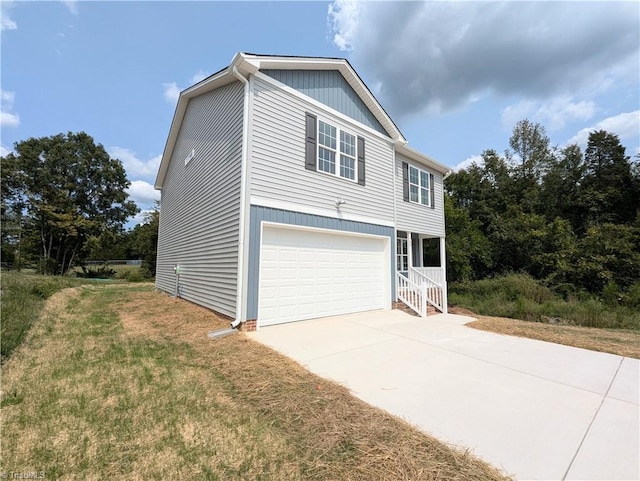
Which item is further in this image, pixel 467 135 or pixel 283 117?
pixel 467 135

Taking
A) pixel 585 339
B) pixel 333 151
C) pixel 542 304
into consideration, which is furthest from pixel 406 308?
pixel 542 304

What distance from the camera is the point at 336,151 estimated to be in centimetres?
838

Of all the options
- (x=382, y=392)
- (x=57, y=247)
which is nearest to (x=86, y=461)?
(x=382, y=392)

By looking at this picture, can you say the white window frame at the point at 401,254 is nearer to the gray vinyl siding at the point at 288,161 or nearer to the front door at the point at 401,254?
the front door at the point at 401,254

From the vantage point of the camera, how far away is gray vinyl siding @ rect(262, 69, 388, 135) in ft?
24.7

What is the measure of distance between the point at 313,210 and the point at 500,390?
17.4 feet

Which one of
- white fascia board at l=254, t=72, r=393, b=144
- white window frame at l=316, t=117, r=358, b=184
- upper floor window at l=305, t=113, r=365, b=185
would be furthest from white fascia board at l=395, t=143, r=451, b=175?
white window frame at l=316, t=117, r=358, b=184

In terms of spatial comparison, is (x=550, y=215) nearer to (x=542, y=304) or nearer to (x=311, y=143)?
(x=542, y=304)

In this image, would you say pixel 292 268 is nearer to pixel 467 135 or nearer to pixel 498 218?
pixel 467 135

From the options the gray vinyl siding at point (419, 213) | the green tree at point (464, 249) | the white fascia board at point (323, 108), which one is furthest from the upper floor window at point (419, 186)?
the green tree at point (464, 249)

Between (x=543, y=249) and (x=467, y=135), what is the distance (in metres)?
8.02

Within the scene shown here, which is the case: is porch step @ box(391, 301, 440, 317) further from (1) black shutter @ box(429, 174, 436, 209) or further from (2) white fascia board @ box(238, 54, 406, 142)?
(2) white fascia board @ box(238, 54, 406, 142)

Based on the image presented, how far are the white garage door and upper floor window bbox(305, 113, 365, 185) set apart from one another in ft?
5.88

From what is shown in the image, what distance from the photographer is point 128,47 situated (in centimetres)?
957
